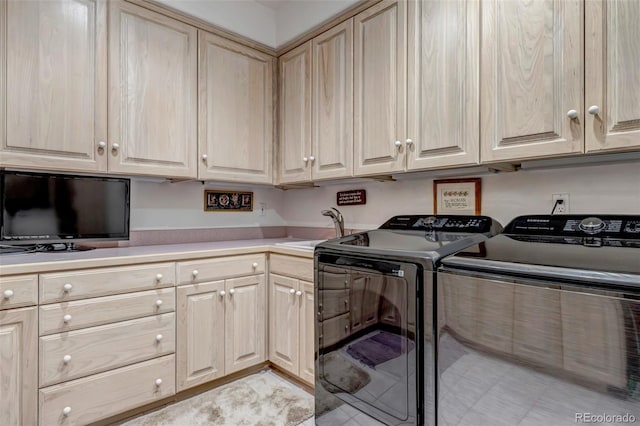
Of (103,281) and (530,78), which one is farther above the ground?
(530,78)

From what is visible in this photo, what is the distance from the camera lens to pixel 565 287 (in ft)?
2.95

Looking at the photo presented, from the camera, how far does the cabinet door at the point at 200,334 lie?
1899mm

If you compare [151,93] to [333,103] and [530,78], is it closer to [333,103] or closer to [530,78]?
[333,103]

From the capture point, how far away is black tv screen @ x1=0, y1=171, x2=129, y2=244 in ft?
5.72

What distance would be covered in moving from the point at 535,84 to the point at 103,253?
2.18 m

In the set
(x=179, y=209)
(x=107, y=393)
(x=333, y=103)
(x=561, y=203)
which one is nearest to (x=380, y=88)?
(x=333, y=103)

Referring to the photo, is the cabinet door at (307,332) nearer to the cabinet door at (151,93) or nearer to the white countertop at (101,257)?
the white countertop at (101,257)

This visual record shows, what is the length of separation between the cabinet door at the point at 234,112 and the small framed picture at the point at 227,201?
317 mm

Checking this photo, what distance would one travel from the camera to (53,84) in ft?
5.67

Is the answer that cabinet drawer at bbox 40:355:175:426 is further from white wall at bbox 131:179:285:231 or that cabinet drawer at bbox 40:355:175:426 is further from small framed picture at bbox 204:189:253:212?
small framed picture at bbox 204:189:253:212

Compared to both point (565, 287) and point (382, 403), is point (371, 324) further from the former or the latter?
point (565, 287)

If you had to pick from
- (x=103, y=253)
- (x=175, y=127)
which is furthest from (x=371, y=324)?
(x=175, y=127)

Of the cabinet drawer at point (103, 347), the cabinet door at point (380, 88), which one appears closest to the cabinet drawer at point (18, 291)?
the cabinet drawer at point (103, 347)

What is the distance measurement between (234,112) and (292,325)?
147cm
